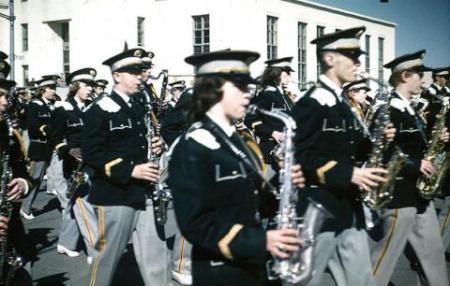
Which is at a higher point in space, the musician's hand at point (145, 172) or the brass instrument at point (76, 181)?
the musician's hand at point (145, 172)

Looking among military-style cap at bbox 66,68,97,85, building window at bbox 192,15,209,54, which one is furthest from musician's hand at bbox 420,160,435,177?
building window at bbox 192,15,209,54

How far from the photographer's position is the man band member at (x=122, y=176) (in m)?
5.39

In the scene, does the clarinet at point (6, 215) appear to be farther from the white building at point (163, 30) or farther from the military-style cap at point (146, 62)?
the white building at point (163, 30)

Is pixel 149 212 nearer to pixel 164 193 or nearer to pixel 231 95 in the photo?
pixel 164 193

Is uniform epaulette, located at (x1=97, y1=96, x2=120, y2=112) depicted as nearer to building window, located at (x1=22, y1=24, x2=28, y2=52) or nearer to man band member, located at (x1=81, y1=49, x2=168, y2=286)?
man band member, located at (x1=81, y1=49, x2=168, y2=286)

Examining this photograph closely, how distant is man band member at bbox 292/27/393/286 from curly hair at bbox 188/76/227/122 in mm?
1308

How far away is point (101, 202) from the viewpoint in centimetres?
548

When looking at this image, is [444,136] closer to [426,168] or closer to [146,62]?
[426,168]

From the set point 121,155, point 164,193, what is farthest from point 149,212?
point 121,155

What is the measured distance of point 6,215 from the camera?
4500mm

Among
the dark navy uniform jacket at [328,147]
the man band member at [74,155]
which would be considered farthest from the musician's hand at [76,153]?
the dark navy uniform jacket at [328,147]

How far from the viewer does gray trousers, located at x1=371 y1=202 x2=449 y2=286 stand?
525 centimetres

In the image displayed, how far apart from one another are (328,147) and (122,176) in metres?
1.99

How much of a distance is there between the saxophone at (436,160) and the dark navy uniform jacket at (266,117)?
269cm
